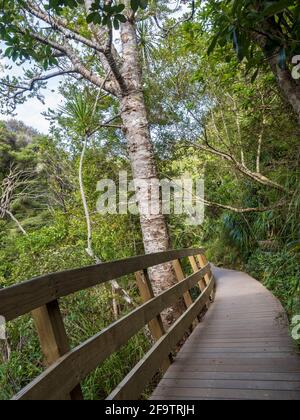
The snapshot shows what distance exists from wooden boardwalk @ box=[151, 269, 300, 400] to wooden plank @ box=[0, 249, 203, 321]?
94 cm

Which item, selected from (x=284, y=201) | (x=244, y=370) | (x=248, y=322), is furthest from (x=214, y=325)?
(x=284, y=201)

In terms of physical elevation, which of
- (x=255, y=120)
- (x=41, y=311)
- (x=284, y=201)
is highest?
(x=255, y=120)

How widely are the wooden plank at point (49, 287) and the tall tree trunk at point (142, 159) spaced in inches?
89.2

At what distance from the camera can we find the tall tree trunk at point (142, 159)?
14.0ft

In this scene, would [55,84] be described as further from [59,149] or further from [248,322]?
[248,322]

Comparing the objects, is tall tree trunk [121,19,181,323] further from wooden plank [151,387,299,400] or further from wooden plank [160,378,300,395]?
wooden plank [151,387,299,400]

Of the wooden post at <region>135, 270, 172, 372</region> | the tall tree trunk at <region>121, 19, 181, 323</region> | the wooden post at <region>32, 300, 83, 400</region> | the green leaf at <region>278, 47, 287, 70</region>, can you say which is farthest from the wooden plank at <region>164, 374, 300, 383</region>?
the green leaf at <region>278, 47, 287, 70</region>

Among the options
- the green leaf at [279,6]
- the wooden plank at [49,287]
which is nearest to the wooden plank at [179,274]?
the wooden plank at [49,287]

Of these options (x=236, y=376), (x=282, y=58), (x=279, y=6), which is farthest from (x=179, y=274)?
(x=279, y=6)

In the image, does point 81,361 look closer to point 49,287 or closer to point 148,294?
point 49,287

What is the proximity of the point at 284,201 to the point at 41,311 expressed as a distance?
378 centimetres

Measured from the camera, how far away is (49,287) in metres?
1.24

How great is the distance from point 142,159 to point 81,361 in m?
3.39

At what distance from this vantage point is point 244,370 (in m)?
→ 2.35
